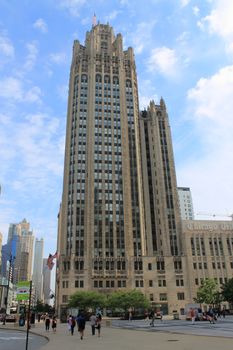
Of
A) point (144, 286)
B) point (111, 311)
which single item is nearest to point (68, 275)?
point (111, 311)

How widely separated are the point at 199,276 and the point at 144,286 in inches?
765

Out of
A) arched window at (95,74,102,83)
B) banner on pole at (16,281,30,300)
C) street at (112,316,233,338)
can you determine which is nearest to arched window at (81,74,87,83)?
arched window at (95,74,102,83)

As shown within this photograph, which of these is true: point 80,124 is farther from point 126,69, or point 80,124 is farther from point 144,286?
point 144,286

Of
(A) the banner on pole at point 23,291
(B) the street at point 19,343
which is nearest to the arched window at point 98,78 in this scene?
(B) the street at point 19,343

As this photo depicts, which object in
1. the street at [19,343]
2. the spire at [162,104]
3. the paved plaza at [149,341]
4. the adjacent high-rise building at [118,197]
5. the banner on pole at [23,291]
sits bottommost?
the street at [19,343]

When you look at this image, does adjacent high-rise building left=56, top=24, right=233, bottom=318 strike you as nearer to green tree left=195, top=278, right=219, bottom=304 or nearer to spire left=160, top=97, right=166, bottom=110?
spire left=160, top=97, right=166, bottom=110

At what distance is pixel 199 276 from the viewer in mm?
112938

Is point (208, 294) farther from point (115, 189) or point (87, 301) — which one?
point (115, 189)

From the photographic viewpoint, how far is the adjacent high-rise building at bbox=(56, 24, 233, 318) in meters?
110

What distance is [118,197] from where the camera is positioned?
11981cm

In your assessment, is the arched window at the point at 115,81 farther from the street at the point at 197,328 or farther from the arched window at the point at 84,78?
the street at the point at 197,328

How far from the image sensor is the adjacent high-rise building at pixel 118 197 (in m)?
110

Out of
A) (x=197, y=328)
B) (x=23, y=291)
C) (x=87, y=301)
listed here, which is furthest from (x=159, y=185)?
(x=23, y=291)

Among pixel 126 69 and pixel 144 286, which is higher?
pixel 126 69
